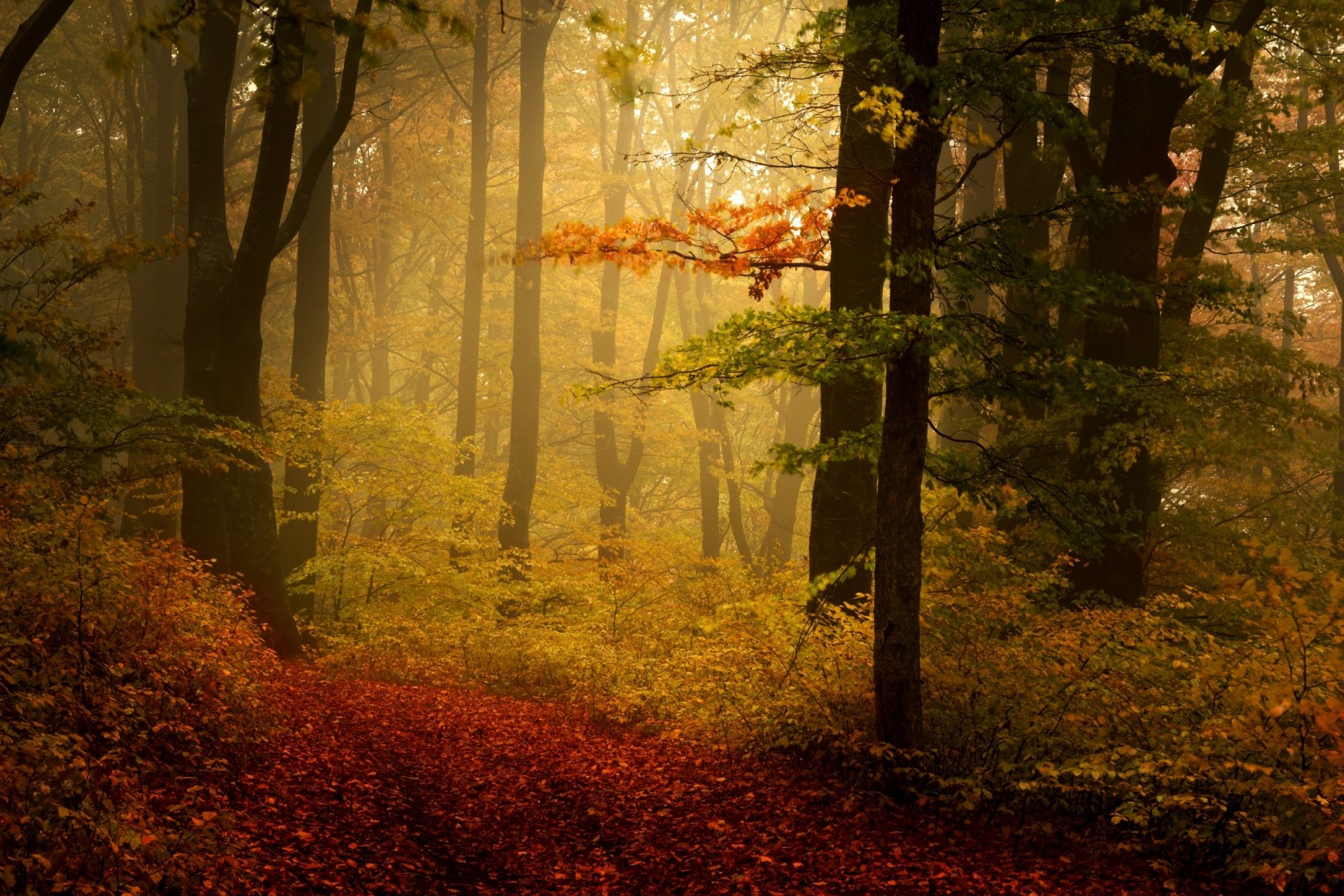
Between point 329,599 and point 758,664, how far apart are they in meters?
10.8

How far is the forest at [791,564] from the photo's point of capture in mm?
5484

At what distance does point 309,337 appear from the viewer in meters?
15.5

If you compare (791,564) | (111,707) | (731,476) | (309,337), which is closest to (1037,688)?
(791,564)

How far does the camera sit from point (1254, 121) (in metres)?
12.2

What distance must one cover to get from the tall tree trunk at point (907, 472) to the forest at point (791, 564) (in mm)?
32

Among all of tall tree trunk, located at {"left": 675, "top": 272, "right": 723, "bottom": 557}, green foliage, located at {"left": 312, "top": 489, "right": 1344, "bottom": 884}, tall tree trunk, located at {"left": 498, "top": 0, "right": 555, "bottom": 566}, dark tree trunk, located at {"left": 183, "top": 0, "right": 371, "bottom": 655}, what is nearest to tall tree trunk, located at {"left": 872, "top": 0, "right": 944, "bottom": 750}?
green foliage, located at {"left": 312, "top": 489, "right": 1344, "bottom": 884}

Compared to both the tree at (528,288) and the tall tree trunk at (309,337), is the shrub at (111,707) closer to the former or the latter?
the tall tree trunk at (309,337)

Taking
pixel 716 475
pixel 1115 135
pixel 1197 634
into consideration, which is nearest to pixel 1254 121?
pixel 1115 135

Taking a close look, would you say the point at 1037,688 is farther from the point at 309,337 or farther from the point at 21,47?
the point at 309,337

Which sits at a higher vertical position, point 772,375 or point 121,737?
point 772,375

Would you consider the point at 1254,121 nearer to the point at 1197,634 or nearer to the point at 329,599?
the point at 1197,634

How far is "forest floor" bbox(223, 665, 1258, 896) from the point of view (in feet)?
17.5

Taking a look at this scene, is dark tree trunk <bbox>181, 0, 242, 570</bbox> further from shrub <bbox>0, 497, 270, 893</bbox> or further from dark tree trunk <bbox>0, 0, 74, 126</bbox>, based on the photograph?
dark tree trunk <bbox>0, 0, 74, 126</bbox>

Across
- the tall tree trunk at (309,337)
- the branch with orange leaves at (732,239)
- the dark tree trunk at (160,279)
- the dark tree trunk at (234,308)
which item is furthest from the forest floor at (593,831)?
the dark tree trunk at (160,279)
